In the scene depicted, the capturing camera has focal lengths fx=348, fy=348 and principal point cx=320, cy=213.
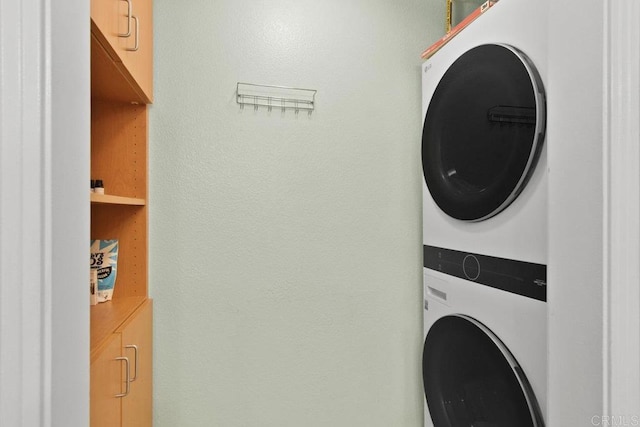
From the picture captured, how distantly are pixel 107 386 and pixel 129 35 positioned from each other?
0.96m

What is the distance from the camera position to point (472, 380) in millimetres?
1141

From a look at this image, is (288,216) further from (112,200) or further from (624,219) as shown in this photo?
(624,219)

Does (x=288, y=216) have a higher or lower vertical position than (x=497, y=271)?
higher

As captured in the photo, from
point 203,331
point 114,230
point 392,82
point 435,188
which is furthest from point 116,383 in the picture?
point 392,82

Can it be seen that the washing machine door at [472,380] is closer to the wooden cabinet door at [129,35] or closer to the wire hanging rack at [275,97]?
the wire hanging rack at [275,97]

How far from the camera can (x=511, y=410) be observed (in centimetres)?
97

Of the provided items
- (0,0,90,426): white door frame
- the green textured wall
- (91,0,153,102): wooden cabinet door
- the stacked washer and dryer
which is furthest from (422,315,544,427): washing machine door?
(91,0,153,102): wooden cabinet door

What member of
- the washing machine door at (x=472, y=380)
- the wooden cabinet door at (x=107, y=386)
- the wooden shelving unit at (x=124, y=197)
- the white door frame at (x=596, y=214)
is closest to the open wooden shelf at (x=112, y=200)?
the wooden shelving unit at (x=124, y=197)

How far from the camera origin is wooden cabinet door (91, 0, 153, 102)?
832mm

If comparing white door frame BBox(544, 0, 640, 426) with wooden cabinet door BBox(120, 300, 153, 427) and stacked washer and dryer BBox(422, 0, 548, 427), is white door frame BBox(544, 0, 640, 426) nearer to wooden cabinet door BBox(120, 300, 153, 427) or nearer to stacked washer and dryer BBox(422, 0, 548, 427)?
stacked washer and dryer BBox(422, 0, 548, 427)

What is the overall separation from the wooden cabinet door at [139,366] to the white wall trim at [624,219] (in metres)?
1.12

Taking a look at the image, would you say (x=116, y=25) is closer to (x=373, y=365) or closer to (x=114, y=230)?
(x=114, y=230)

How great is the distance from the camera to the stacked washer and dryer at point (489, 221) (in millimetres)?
919

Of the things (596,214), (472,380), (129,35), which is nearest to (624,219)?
(596,214)
